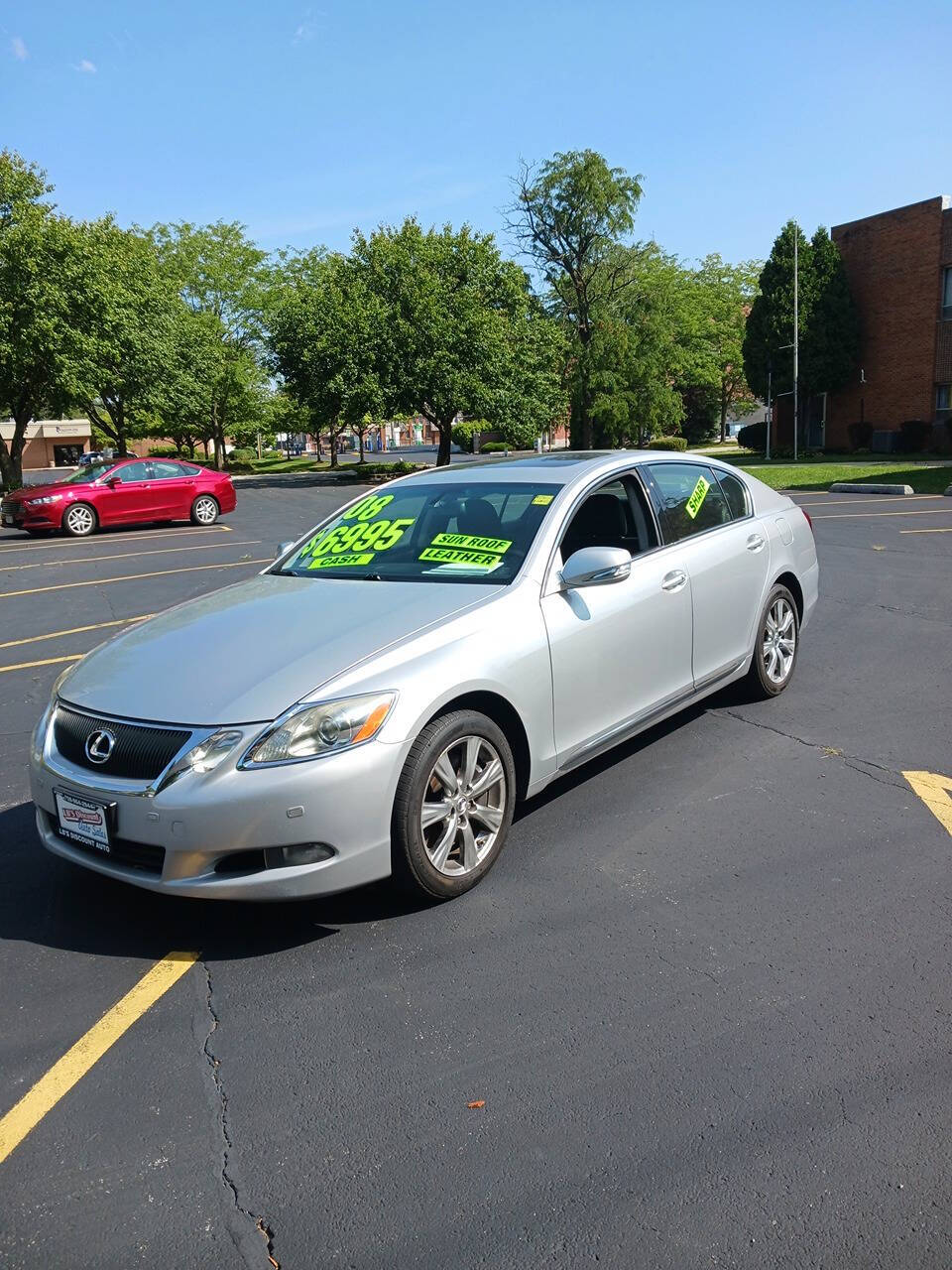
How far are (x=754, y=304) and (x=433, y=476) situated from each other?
135 ft

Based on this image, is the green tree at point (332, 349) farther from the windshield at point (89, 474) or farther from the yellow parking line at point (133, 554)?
the yellow parking line at point (133, 554)

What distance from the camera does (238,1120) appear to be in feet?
8.68

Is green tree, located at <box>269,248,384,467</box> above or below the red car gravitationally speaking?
above

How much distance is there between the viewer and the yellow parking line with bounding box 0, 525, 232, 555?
1762 cm

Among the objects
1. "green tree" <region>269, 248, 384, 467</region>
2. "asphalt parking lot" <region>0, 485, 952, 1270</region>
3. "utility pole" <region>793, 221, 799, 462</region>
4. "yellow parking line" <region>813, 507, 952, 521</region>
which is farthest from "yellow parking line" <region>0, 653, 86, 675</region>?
"utility pole" <region>793, 221, 799, 462</region>

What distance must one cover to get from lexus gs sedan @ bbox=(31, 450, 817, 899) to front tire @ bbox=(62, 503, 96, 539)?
51.6ft

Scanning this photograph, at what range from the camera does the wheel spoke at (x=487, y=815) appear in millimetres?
3842

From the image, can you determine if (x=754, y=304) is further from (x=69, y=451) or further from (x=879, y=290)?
(x=69, y=451)

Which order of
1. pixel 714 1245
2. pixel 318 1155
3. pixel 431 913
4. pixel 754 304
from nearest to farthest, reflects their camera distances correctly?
1. pixel 714 1245
2. pixel 318 1155
3. pixel 431 913
4. pixel 754 304

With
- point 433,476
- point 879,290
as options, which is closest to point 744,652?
point 433,476

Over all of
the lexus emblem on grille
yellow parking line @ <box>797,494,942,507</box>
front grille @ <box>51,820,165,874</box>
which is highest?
the lexus emblem on grille

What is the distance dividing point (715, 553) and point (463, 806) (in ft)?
7.87

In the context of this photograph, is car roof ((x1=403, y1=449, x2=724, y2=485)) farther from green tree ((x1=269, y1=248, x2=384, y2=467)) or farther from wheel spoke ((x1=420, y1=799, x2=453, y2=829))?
green tree ((x1=269, y1=248, x2=384, y2=467))

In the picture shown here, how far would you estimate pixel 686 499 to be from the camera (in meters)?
5.55
